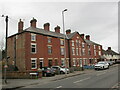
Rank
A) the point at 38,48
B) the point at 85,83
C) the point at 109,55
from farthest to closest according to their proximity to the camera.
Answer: the point at 109,55
the point at 38,48
the point at 85,83

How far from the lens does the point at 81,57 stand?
159ft

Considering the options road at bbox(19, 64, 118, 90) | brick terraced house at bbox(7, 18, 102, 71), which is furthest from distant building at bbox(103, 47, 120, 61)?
road at bbox(19, 64, 118, 90)

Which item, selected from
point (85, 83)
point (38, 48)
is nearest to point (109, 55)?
point (38, 48)

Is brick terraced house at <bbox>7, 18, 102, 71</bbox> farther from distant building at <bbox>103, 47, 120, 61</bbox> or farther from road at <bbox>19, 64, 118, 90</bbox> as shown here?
distant building at <bbox>103, 47, 120, 61</bbox>

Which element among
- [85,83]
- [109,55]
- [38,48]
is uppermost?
[38,48]

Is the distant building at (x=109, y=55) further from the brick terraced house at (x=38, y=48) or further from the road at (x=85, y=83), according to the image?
the road at (x=85, y=83)

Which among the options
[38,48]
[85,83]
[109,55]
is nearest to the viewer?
[85,83]

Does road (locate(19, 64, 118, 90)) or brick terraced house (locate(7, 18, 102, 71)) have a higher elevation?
brick terraced house (locate(7, 18, 102, 71))

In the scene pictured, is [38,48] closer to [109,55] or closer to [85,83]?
[85,83]

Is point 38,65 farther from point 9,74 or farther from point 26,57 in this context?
point 9,74

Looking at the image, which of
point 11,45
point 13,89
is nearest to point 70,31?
point 11,45

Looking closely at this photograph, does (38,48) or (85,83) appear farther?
(38,48)

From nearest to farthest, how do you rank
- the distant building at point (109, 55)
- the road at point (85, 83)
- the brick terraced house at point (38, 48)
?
the road at point (85, 83) < the brick terraced house at point (38, 48) < the distant building at point (109, 55)

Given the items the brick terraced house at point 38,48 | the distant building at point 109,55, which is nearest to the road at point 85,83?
the brick terraced house at point 38,48
